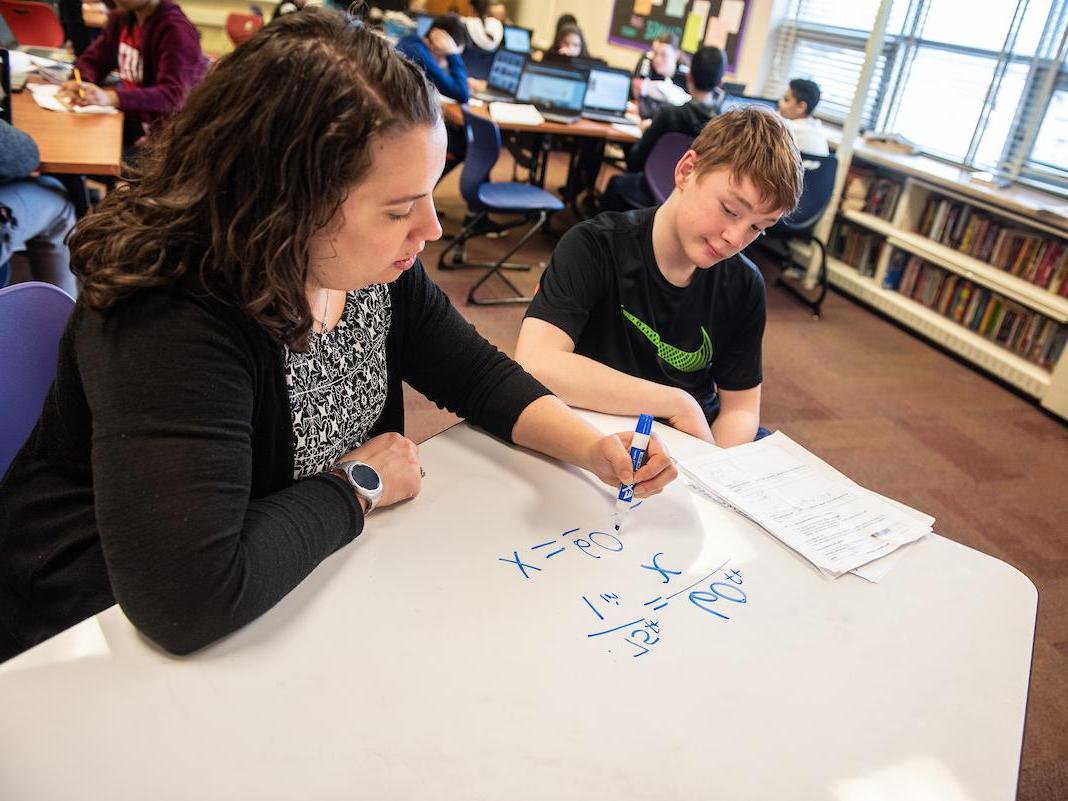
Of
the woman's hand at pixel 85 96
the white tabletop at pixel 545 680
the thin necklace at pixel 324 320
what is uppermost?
the thin necklace at pixel 324 320

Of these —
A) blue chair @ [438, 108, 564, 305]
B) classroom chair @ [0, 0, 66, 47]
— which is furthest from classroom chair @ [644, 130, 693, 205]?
classroom chair @ [0, 0, 66, 47]

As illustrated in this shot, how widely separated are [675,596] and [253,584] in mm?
478

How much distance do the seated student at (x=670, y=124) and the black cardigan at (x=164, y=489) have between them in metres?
3.28

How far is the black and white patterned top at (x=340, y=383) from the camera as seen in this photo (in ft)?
3.06

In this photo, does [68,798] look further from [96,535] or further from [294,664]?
[96,535]

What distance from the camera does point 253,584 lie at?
0.75m

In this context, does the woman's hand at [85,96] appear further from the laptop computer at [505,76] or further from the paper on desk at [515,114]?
the laptop computer at [505,76]

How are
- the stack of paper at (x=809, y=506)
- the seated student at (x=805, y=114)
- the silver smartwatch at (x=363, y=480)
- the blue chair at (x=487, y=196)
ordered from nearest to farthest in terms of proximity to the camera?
the silver smartwatch at (x=363, y=480)
the stack of paper at (x=809, y=506)
the blue chair at (x=487, y=196)
the seated student at (x=805, y=114)

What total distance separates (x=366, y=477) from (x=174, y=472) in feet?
0.93

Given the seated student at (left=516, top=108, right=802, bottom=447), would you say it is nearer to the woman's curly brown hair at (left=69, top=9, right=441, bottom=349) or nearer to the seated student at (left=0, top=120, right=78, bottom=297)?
the woman's curly brown hair at (left=69, top=9, right=441, bottom=349)

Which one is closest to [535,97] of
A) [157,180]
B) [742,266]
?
[742,266]

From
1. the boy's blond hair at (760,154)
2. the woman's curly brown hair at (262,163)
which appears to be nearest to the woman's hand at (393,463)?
the woman's curly brown hair at (262,163)

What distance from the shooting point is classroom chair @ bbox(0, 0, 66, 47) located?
16.8 feet

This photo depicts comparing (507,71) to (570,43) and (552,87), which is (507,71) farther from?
(570,43)
